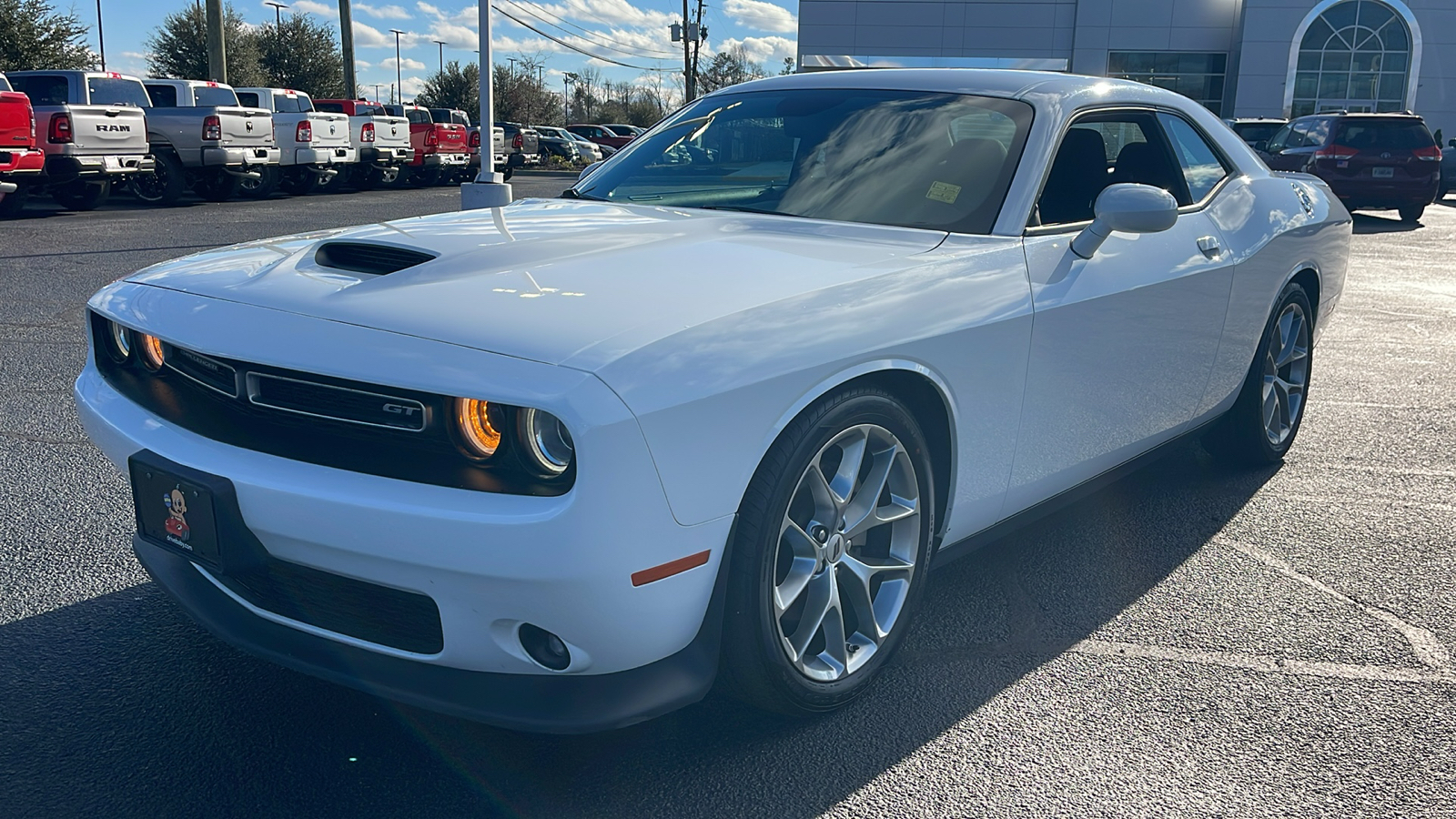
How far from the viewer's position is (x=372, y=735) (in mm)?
2672

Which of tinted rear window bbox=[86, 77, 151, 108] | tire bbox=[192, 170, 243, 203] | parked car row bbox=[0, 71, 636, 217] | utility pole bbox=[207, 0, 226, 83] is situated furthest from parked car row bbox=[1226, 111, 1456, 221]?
utility pole bbox=[207, 0, 226, 83]

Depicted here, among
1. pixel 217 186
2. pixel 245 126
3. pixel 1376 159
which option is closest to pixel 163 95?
pixel 217 186

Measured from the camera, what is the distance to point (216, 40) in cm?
2614

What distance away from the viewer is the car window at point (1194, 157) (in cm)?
427

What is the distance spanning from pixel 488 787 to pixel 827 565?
0.85 m

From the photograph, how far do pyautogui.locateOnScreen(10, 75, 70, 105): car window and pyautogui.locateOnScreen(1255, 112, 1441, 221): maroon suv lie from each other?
1692 cm

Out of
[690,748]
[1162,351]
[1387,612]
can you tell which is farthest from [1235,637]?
[690,748]

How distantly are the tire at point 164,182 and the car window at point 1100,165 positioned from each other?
1669 centimetres

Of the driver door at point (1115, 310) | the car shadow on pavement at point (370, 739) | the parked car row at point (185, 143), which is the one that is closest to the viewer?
the car shadow on pavement at point (370, 739)

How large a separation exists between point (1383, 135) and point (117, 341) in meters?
19.2

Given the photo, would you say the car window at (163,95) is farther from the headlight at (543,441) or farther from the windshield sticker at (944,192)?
the headlight at (543,441)

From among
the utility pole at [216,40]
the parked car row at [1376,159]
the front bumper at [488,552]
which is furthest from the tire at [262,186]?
the front bumper at [488,552]

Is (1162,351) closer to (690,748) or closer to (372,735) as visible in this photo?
(690,748)

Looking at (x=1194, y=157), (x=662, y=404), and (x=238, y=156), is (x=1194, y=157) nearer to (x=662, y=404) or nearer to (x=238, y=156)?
(x=662, y=404)
